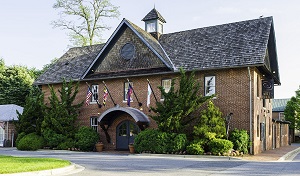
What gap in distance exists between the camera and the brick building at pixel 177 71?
78.3 feet

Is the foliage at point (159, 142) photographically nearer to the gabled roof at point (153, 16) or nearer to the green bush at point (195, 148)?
the green bush at point (195, 148)

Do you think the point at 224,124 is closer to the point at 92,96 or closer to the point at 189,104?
the point at 189,104

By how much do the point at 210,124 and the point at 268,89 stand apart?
20.8 feet

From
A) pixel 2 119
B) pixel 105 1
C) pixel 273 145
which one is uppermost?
pixel 105 1

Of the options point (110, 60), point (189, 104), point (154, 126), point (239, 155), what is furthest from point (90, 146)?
point (239, 155)

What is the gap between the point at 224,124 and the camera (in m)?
23.1

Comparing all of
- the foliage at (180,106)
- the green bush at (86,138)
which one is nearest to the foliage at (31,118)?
the green bush at (86,138)

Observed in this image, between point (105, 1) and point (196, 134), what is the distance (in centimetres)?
2772

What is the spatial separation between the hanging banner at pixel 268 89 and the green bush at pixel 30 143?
666 inches

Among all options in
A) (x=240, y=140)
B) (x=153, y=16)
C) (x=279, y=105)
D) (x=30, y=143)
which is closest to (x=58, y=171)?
(x=240, y=140)

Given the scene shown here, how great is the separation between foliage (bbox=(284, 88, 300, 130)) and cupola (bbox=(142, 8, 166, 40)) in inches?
1222

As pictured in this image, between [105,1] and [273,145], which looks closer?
[273,145]

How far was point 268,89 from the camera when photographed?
85.8ft

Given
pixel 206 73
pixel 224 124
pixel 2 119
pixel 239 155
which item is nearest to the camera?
pixel 239 155
